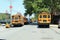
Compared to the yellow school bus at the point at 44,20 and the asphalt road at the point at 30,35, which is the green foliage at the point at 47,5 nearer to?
the yellow school bus at the point at 44,20

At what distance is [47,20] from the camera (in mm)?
49875

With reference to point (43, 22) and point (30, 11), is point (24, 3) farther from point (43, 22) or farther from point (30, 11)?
point (43, 22)

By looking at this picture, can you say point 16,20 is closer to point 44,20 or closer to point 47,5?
point 44,20

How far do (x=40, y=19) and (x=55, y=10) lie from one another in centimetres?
2571

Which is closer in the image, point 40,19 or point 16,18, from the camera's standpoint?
point 40,19

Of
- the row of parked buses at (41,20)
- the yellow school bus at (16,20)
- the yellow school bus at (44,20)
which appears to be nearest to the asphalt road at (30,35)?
the yellow school bus at (44,20)

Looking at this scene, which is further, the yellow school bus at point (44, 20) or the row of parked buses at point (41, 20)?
the row of parked buses at point (41, 20)

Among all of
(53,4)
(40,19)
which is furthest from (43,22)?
(53,4)

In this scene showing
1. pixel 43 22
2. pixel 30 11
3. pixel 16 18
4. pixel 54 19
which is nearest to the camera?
pixel 43 22

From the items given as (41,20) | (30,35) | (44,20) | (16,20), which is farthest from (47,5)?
(30,35)

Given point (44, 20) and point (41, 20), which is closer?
point (41, 20)

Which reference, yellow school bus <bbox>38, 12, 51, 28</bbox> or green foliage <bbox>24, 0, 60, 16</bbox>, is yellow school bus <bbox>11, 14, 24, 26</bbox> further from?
green foliage <bbox>24, 0, 60, 16</bbox>

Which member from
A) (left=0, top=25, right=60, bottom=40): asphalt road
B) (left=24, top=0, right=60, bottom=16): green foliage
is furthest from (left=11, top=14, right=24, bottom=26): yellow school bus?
(left=0, top=25, right=60, bottom=40): asphalt road

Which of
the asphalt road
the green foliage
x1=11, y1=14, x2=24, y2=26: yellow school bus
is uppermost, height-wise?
the green foliage
